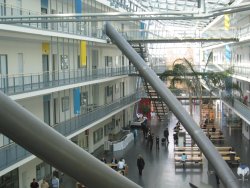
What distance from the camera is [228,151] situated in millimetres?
26938

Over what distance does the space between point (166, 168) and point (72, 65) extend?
9.55m

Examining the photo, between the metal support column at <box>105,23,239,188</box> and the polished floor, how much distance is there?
36.7 ft

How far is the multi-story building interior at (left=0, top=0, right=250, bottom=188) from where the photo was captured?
54.7 ft

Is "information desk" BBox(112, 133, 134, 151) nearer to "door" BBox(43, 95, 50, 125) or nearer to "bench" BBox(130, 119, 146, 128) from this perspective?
"door" BBox(43, 95, 50, 125)

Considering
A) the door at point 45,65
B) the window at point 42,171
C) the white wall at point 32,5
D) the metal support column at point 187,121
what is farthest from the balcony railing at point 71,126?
the metal support column at point 187,121

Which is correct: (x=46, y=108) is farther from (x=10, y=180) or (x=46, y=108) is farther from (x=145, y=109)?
(x=145, y=109)

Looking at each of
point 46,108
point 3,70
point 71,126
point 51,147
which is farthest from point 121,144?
point 51,147

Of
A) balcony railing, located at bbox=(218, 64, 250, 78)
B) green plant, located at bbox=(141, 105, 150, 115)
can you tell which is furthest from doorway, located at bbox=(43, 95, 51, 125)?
green plant, located at bbox=(141, 105, 150, 115)

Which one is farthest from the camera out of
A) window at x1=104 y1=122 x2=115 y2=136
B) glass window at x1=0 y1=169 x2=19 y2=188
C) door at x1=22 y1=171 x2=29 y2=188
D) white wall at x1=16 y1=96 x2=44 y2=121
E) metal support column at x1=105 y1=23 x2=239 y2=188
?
window at x1=104 y1=122 x2=115 y2=136

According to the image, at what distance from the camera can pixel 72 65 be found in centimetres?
2986

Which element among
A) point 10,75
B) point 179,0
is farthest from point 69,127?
point 179,0

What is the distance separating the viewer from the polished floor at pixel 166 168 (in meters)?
22.7

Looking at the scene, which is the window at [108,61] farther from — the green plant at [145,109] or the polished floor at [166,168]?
the polished floor at [166,168]

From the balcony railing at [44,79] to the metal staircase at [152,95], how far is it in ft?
24.9
